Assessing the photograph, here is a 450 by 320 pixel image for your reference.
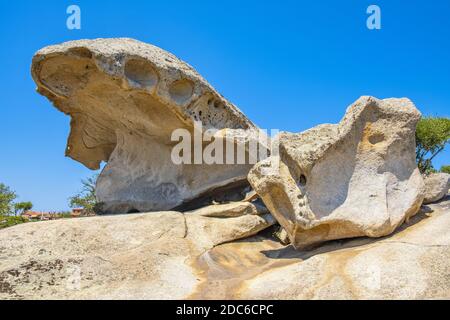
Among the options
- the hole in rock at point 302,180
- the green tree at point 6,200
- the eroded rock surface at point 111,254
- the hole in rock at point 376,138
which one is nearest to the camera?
the eroded rock surface at point 111,254

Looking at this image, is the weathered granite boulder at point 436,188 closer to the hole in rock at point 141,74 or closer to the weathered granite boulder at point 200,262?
the weathered granite boulder at point 200,262

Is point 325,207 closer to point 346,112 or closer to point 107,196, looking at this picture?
point 346,112

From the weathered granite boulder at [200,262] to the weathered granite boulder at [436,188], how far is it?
0.81 ft

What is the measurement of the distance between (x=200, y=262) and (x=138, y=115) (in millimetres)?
4067

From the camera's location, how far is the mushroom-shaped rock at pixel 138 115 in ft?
27.7

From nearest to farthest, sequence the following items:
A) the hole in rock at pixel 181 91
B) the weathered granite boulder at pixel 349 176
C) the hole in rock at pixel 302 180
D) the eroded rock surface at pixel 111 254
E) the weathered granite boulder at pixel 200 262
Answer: the weathered granite boulder at pixel 200 262, the eroded rock surface at pixel 111 254, the weathered granite boulder at pixel 349 176, the hole in rock at pixel 302 180, the hole in rock at pixel 181 91

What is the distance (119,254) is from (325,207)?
3365 millimetres

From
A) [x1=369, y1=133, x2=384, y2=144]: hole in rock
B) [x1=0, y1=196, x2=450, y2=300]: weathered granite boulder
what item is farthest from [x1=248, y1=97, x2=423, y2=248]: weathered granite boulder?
[x1=0, y1=196, x2=450, y2=300]: weathered granite boulder

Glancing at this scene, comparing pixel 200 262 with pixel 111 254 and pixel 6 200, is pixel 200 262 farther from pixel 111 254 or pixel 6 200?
pixel 6 200

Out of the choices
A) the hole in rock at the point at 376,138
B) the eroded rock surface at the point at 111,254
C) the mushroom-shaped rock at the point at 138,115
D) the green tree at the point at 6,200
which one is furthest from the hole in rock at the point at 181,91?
the green tree at the point at 6,200

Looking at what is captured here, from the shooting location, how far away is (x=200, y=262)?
7.15m

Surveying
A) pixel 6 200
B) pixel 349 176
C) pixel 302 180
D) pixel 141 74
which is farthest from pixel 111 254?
pixel 6 200

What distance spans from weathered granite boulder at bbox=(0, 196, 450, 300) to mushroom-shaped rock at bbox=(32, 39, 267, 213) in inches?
75.9
